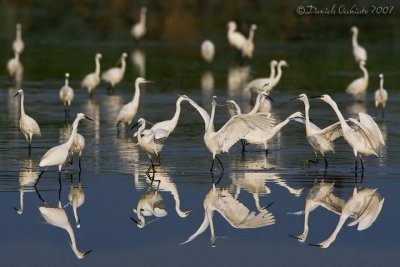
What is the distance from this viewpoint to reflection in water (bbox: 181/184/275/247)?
1284 centimetres

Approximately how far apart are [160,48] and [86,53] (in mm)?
5018


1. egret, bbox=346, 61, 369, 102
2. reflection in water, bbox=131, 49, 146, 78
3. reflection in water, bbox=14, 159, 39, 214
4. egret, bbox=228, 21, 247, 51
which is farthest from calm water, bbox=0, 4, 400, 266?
egret, bbox=228, 21, 247, 51

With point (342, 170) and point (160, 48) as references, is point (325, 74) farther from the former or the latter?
point (342, 170)

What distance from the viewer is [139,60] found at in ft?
123

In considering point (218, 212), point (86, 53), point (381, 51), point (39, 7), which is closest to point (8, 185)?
point (218, 212)

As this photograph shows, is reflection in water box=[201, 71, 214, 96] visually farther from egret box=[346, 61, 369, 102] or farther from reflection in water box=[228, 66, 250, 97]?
egret box=[346, 61, 369, 102]

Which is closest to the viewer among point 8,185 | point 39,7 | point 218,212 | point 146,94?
point 218,212

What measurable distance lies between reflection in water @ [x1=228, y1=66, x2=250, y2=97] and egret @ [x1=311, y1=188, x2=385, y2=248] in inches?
553

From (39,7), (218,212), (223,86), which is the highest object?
(39,7)

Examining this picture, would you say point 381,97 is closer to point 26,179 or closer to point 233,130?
point 233,130

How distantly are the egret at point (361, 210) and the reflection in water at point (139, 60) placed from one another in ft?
62.2

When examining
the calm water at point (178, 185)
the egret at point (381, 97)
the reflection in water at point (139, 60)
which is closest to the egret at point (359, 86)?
the calm water at point (178, 185)

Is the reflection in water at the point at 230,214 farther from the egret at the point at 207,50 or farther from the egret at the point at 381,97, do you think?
the egret at the point at 207,50

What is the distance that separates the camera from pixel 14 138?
20.2 metres
